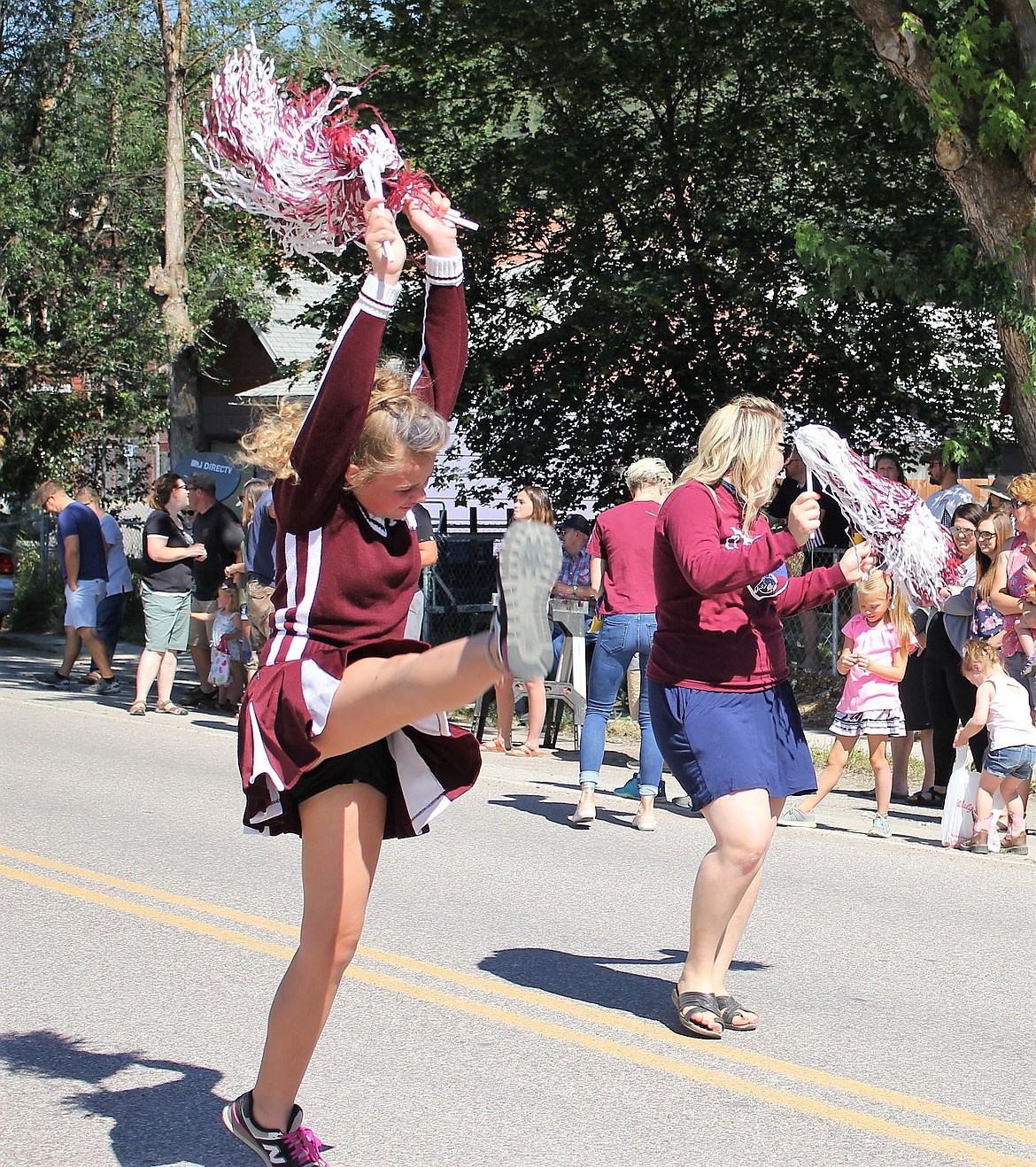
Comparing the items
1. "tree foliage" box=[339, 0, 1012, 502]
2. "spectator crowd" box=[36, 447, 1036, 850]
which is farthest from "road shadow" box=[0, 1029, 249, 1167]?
"tree foliage" box=[339, 0, 1012, 502]

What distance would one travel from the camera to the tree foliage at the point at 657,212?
15242 millimetres

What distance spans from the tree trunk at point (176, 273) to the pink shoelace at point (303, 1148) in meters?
14.8

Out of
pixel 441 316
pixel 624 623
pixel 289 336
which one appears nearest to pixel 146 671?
pixel 624 623

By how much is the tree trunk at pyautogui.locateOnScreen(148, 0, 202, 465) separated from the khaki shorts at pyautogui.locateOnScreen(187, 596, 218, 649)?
15.0 feet

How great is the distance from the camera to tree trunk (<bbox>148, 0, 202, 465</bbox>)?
17.7 m

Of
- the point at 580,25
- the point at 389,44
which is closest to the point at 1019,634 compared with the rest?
the point at 580,25

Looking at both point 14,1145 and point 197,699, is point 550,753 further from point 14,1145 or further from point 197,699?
point 14,1145

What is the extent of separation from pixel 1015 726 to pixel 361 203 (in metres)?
A: 5.51

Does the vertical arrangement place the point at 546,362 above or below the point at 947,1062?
above

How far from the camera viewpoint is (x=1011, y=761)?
7902 mm

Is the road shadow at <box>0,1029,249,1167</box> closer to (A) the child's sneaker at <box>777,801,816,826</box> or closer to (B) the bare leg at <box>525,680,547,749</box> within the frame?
(A) the child's sneaker at <box>777,801,816,826</box>

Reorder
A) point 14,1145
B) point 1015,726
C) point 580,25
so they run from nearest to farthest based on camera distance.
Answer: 1. point 14,1145
2. point 1015,726
3. point 580,25

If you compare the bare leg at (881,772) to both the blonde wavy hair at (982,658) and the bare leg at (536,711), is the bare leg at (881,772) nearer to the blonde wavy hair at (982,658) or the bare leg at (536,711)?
the blonde wavy hair at (982,658)

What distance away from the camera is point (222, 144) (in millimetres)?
3621
